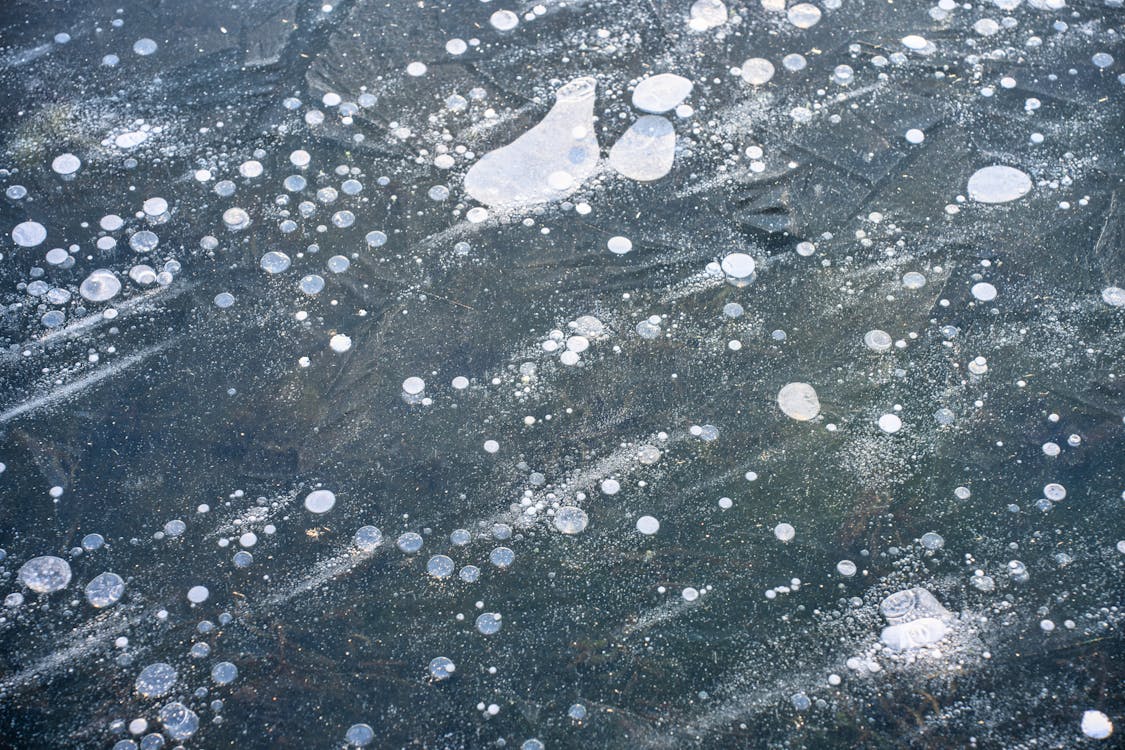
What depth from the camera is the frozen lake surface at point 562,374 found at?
138 cm

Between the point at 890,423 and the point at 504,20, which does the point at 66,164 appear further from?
the point at 890,423

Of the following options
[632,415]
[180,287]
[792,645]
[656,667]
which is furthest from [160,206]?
[792,645]

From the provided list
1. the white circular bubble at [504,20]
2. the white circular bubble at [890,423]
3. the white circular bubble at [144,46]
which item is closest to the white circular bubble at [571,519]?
the white circular bubble at [890,423]

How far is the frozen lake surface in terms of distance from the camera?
1.38 meters

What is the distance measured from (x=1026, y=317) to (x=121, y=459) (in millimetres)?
1600

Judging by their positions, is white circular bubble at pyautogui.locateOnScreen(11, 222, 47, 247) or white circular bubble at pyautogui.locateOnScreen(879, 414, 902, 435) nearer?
white circular bubble at pyautogui.locateOnScreen(879, 414, 902, 435)

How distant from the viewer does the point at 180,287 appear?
179 cm

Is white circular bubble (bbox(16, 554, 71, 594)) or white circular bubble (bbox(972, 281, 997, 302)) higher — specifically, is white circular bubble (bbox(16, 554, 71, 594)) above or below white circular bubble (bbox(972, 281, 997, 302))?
below

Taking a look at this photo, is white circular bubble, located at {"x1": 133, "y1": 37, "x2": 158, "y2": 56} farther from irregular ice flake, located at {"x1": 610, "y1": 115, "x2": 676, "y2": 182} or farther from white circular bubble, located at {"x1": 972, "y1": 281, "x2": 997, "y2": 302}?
white circular bubble, located at {"x1": 972, "y1": 281, "x2": 997, "y2": 302}

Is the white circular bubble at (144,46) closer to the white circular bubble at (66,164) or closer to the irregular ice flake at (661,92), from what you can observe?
the white circular bubble at (66,164)

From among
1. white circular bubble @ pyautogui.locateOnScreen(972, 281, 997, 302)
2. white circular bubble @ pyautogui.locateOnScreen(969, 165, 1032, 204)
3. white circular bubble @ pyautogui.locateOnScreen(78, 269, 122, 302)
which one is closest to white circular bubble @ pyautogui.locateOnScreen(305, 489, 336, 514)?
white circular bubble @ pyautogui.locateOnScreen(78, 269, 122, 302)

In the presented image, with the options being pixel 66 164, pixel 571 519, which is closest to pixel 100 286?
pixel 66 164

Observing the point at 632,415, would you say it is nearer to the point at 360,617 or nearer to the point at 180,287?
the point at 360,617

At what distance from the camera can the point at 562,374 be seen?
1.69 metres
